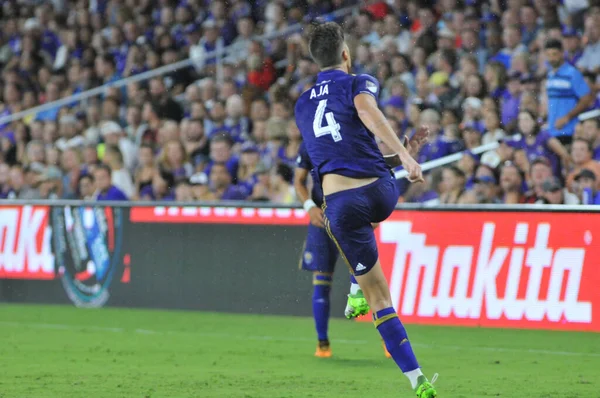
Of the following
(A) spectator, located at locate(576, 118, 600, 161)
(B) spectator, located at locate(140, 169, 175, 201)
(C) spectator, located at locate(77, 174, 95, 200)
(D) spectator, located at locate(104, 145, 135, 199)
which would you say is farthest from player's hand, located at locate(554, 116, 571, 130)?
(C) spectator, located at locate(77, 174, 95, 200)

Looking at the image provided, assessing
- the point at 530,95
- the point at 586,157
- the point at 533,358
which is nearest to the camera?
the point at 533,358

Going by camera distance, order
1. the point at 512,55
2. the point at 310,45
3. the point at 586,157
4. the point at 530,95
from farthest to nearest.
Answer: the point at 512,55
the point at 530,95
the point at 586,157
the point at 310,45

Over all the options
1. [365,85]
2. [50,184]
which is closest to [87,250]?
[50,184]

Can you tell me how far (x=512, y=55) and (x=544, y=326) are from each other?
4915 millimetres

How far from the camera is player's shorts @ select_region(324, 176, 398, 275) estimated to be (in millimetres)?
7188

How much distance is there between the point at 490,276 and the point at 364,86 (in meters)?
5.34

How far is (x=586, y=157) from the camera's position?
507 inches

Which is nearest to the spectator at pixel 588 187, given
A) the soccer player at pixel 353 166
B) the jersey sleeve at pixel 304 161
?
the jersey sleeve at pixel 304 161

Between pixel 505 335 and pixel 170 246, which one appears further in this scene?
pixel 170 246

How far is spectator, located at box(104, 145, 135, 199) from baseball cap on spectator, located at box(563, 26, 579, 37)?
6641 millimetres

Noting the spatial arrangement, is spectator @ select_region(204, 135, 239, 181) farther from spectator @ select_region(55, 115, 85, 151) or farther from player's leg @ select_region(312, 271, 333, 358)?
player's leg @ select_region(312, 271, 333, 358)

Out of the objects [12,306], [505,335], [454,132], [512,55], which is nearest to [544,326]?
[505,335]

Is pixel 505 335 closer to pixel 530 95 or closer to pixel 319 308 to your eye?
pixel 319 308

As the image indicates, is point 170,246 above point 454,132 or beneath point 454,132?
beneath
